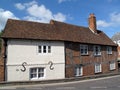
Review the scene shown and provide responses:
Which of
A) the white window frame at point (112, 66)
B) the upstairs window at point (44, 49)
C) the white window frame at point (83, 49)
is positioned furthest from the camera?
the white window frame at point (112, 66)

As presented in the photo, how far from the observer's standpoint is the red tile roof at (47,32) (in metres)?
22.8

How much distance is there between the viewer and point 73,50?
86.3ft

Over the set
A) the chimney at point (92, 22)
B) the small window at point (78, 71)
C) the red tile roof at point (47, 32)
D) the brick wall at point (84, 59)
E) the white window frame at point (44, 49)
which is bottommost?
the small window at point (78, 71)

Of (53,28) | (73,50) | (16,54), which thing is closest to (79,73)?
(73,50)

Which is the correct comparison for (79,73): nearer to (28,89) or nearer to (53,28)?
(53,28)

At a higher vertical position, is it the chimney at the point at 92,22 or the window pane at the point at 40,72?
the chimney at the point at 92,22

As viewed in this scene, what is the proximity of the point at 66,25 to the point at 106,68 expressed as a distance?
1053cm

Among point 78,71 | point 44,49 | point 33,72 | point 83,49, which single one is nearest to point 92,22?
point 83,49

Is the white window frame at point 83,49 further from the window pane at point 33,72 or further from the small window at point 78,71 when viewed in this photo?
the window pane at point 33,72

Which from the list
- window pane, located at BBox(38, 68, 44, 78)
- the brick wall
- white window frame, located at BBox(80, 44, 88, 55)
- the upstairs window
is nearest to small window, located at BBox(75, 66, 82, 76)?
the brick wall

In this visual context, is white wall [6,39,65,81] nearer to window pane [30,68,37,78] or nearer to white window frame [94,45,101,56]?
window pane [30,68,37,78]

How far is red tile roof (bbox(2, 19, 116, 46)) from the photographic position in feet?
74.7

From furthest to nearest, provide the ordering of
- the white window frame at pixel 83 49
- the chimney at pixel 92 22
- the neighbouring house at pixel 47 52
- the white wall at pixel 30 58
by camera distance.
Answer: the chimney at pixel 92 22, the white window frame at pixel 83 49, the neighbouring house at pixel 47 52, the white wall at pixel 30 58

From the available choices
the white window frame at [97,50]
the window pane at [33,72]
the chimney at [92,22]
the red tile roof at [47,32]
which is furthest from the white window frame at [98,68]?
the window pane at [33,72]
